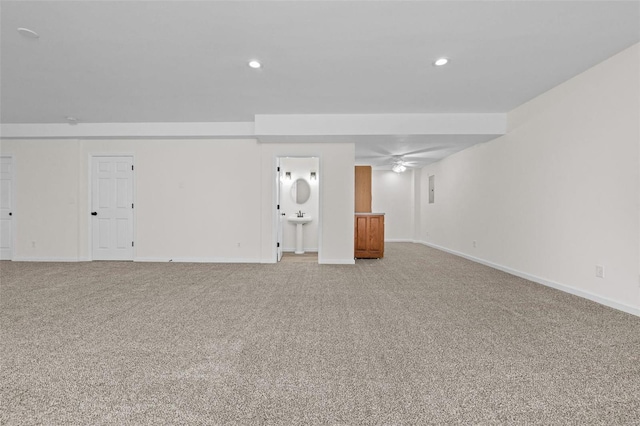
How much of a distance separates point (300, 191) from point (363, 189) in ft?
5.43

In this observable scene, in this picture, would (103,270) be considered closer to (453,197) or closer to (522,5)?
(522,5)

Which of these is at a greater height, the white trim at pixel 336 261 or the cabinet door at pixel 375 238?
the cabinet door at pixel 375 238

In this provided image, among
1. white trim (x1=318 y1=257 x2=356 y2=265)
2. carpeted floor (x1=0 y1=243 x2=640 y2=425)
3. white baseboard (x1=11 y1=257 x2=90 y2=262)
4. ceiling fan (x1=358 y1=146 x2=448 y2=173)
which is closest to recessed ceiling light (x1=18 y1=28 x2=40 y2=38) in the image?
carpeted floor (x1=0 y1=243 x2=640 y2=425)

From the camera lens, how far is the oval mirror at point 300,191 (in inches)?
296

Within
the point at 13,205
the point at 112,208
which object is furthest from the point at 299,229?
the point at 13,205

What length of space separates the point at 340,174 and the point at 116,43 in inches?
147

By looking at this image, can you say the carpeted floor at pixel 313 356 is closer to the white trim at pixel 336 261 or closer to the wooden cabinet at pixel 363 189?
the white trim at pixel 336 261

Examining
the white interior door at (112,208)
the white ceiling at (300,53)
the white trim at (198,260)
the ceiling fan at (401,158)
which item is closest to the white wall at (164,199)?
the white trim at (198,260)

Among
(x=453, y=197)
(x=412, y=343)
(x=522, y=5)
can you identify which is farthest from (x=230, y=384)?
(x=453, y=197)

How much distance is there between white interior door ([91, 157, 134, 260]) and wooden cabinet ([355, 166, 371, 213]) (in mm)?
4780

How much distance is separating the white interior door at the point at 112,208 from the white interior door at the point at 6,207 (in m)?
1.60

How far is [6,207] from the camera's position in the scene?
5.84 m

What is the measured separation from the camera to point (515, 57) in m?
3.02

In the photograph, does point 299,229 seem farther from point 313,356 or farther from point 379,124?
point 313,356
